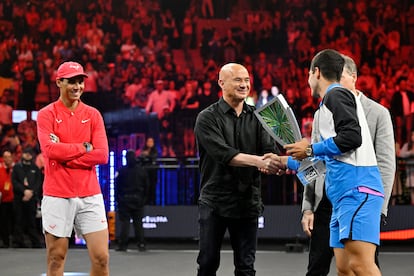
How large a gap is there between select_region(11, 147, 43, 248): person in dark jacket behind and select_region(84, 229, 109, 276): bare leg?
8.20m

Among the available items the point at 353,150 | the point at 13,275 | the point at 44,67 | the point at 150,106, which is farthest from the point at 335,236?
the point at 44,67

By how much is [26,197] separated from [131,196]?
2.04 meters

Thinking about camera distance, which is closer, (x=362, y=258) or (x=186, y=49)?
(x=362, y=258)

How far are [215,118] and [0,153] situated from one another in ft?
38.5

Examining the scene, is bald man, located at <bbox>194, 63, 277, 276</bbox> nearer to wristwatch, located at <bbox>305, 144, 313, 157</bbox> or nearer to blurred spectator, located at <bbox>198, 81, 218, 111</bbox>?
wristwatch, located at <bbox>305, 144, 313, 157</bbox>

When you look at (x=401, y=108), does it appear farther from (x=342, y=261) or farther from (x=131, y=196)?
(x=342, y=261)

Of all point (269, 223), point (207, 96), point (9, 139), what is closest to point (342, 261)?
point (269, 223)

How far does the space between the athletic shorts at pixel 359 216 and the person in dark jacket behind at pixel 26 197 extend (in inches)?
389

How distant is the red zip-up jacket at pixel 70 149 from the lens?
19.2ft

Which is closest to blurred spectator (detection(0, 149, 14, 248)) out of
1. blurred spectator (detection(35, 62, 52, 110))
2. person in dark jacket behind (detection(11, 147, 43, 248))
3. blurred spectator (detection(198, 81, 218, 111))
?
person in dark jacket behind (detection(11, 147, 43, 248))

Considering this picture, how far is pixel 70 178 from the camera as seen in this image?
19.3 feet

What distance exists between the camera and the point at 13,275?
32.0ft

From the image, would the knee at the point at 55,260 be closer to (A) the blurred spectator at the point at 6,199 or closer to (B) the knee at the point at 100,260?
(B) the knee at the point at 100,260

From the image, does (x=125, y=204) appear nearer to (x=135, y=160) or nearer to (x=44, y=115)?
(x=135, y=160)
